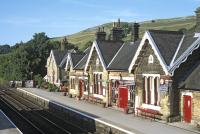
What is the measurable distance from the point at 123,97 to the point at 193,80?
10.4 m

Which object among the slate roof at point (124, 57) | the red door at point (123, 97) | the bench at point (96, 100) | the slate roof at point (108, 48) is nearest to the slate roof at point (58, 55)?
the bench at point (96, 100)

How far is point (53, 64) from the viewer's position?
73312 mm

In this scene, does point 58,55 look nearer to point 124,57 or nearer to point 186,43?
point 124,57

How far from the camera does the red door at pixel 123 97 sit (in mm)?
35562

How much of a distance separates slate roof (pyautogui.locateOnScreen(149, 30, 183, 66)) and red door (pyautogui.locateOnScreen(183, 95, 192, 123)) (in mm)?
2522

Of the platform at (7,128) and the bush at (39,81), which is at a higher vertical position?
the bush at (39,81)

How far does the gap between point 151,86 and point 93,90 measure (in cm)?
1386

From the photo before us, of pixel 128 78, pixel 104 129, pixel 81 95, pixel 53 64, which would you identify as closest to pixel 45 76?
pixel 53 64

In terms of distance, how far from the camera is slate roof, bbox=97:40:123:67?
4072cm

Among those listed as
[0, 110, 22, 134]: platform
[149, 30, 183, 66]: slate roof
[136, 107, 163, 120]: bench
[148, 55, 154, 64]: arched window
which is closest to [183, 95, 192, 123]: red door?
[136, 107, 163, 120]: bench

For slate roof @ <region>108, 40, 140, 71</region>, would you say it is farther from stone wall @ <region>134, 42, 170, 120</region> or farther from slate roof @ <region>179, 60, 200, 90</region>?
slate roof @ <region>179, 60, 200, 90</region>

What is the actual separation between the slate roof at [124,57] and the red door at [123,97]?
1.71 metres

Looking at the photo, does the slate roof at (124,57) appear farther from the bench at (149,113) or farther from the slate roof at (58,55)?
the slate roof at (58,55)

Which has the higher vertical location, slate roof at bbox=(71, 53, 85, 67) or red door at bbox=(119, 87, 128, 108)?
slate roof at bbox=(71, 53, 85, 67)
